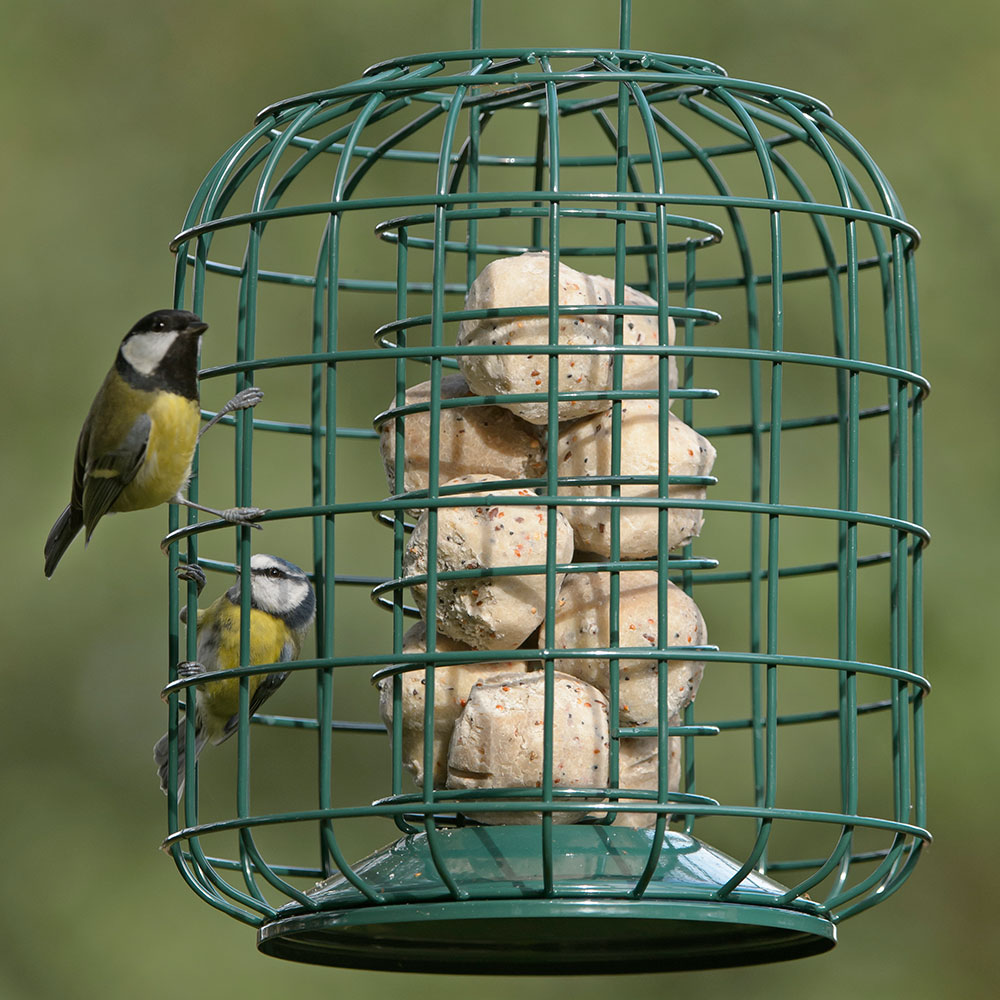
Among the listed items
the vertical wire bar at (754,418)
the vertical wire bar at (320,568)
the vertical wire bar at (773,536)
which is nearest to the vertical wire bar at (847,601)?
the vertical wire bar at (773,536)

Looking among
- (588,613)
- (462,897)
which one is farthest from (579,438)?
(462,897)

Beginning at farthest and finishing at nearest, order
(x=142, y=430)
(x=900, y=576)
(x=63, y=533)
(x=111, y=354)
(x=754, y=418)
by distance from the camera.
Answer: (x=111, y=354)
(x=63, y=533)
(x=754, y=418)
(x=142, y=430)
(x=900, y=576)

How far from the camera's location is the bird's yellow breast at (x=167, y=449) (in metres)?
3.90

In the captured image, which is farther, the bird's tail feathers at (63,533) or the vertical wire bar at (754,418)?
the bird's tail feathers at (63,533)

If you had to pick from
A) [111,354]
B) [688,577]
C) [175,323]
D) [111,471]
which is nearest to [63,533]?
[111,471]

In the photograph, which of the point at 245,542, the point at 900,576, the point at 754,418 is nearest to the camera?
the point at 245,542

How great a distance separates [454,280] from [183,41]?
2332 mm

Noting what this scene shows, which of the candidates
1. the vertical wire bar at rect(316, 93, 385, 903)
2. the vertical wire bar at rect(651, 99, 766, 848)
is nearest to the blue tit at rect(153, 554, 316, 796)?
the vertical wire bar at rect(316, 93, 385, 903)

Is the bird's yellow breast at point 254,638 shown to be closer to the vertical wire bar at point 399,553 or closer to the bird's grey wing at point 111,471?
the bird's grey wing at point 111,471

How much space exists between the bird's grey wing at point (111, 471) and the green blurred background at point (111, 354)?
2.88m

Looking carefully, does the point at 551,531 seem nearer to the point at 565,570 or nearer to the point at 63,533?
the point at 565,570

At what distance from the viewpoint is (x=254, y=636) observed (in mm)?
3994

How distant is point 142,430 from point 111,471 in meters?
0.14

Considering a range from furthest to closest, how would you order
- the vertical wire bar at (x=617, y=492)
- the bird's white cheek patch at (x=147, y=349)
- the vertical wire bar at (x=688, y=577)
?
the vertical wire bar at (x=688, y=577) < the bird's white cheek patch at (x=147, y=349) < the vertical wire bar at (x=617, y=492)
